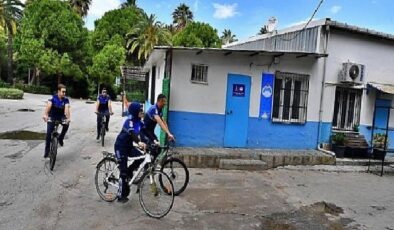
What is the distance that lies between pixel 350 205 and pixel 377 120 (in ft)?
21.3

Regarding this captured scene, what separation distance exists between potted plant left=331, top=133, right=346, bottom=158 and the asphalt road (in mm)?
1316

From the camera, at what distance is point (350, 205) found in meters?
7.14

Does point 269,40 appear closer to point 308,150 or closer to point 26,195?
point 308,150

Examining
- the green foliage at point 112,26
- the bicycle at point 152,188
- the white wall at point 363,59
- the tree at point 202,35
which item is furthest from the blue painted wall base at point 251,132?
the green foliage at point 112,26

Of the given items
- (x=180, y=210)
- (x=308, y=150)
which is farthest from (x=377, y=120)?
(x=180, y=210)

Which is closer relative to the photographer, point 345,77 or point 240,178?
point 240,178

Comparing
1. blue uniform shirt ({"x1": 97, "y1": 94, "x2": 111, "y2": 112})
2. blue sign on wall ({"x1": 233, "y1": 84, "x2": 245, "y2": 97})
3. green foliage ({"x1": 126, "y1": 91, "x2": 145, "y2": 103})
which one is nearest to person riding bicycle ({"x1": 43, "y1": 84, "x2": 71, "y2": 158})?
blue uniform shirt ({"x1": 97, "y1": 94, "x2": 111, "y2": 112})

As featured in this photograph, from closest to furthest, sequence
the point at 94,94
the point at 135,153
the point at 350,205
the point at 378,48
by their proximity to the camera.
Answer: the point at 135,153 < the point at 350,205 < the point at 378,48 < the point at 94,94

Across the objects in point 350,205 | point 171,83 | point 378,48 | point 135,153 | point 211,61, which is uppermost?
point 378,48

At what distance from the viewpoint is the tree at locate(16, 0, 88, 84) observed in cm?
3847

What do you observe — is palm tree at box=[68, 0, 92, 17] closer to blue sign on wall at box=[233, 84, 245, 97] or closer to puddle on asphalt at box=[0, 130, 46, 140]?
puddle on asphalt at box=[0, 130, 46, 140]

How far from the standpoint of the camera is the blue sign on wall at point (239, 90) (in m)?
10.6

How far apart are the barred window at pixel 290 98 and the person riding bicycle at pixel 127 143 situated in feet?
20.5

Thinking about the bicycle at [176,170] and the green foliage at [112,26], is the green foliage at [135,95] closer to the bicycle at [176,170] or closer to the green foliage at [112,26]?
the green foliage at [112,26]
